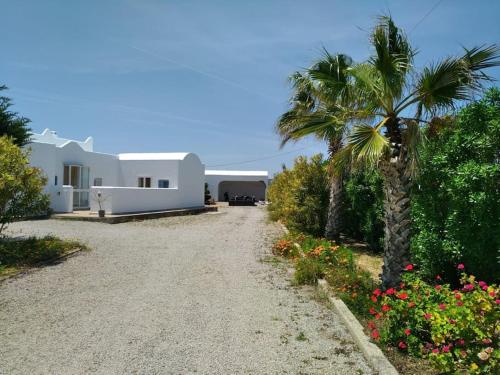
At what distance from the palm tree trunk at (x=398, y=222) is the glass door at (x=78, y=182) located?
19.5 m

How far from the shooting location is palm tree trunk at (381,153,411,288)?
246 inches

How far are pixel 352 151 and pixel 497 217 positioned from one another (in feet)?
8.19

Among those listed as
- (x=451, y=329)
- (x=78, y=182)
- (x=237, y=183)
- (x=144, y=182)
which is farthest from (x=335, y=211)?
(x=237, y=183)

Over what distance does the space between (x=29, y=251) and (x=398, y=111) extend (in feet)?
28.7

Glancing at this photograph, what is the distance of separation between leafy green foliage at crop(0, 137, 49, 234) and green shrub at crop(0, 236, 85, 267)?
71cm

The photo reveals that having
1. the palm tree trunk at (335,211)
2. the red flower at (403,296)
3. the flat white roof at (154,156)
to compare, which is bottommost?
the red flower at (403,296)

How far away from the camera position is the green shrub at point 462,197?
20.9ft

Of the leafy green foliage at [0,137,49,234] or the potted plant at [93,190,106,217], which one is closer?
the leafy green foliage at [0,137,49,234]

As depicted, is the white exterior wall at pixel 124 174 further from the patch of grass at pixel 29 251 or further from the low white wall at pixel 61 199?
the patch of grass at pixel 29 251

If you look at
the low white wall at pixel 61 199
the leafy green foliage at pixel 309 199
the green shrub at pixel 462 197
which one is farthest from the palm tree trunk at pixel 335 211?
the low white wall at pixel 61 199

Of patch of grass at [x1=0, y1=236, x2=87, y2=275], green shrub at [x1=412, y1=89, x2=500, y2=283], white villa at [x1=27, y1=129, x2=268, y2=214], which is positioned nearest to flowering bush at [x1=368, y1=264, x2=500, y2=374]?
green shrub at [x1=412, y1=89, x2=500, y2=283]

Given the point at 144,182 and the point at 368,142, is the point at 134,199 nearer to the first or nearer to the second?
the point at 144,182

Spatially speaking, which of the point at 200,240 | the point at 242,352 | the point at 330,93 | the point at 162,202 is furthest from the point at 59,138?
the point at 242,352

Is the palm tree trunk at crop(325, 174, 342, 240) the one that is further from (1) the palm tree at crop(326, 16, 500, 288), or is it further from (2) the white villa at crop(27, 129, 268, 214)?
(2) the white villa at crop(27, 129, 268, 214)
